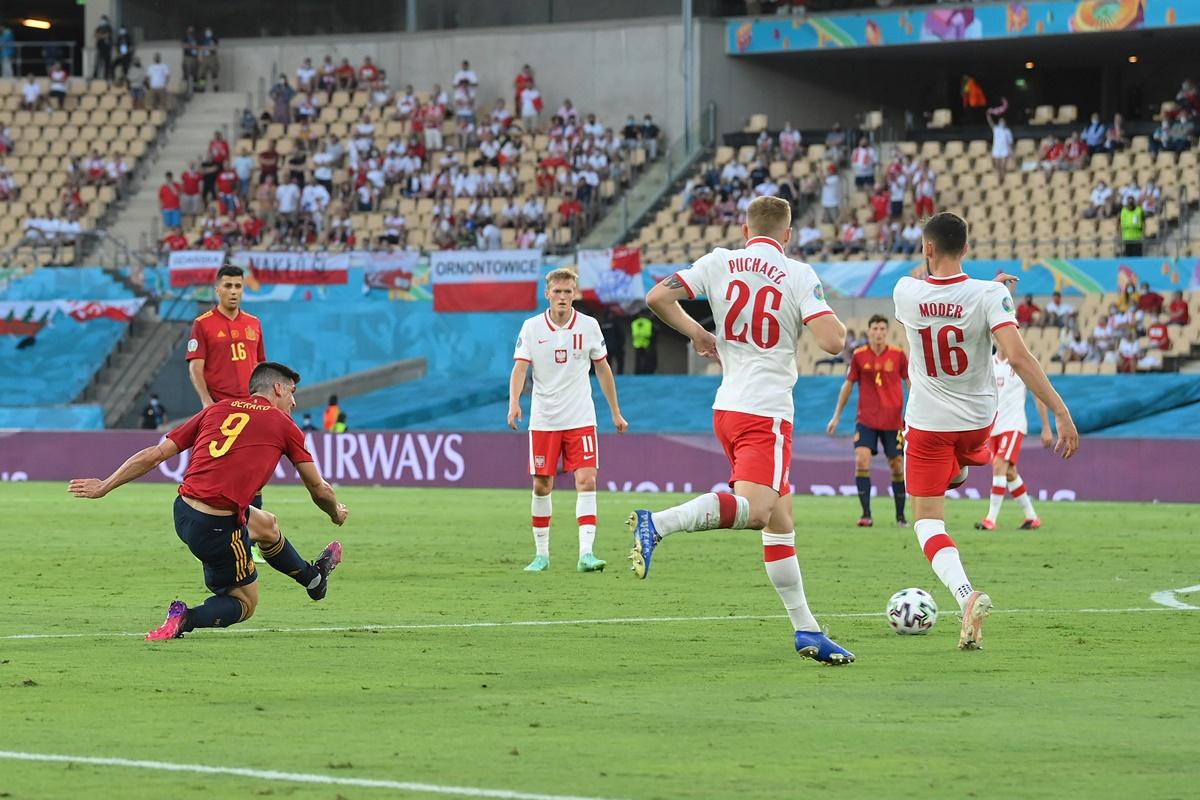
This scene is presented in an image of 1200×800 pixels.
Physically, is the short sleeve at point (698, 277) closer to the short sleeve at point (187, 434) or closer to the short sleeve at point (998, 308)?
the short sleeve at point (998, 308)

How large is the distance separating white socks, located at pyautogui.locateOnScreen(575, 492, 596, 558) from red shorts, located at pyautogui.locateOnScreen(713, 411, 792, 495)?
6.38m

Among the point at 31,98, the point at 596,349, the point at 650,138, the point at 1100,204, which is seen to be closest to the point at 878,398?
the point at 596,349

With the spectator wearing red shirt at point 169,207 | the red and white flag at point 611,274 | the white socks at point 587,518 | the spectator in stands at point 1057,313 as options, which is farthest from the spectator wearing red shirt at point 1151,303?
the spectator wearing red shirt at point 169,207

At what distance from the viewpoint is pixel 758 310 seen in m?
10.5

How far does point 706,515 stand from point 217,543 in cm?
298

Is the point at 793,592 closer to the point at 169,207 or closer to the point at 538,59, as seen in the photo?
the point at 169,207

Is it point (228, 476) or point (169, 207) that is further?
point (169, 207)

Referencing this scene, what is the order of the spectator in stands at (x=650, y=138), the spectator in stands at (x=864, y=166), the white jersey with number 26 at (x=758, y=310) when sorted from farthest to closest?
the spectator in stands at (x=650, y=138) → the spectator in stands at (x=864, y=166) → the white jersey with number 26 at (x=758, y=310)

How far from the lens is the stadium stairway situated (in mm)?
50500

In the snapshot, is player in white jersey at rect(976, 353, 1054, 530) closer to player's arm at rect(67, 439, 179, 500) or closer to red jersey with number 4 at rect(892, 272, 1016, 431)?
red jersey with number 4 at rect(892, 272, 1016, 431)

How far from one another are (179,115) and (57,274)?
9.96 metres

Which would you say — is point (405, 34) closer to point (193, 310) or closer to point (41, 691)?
point (193, 310)

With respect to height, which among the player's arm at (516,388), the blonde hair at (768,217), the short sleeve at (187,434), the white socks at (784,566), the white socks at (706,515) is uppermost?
the blonde hair at (768,217)

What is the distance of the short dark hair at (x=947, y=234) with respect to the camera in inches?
432
